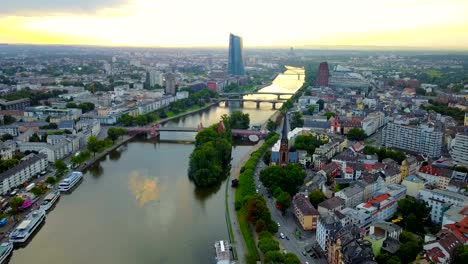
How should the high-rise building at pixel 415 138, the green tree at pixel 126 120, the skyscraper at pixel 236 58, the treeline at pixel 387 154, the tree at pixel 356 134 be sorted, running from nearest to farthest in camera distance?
the treeline at pixel 387 154, the high-rise building at pixel 415 138, the tree at pixel 356 134, the green tree at pixel 126 120, the skyscraper at pixel 236 58

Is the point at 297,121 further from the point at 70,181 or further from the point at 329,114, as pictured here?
the point at 70,181

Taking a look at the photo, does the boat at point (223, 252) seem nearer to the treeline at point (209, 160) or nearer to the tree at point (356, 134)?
the treeline at point (209, 160)

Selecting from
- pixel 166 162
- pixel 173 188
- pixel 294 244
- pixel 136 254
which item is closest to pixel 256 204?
pixel 294 244

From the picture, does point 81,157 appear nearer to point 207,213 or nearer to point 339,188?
point 207,213

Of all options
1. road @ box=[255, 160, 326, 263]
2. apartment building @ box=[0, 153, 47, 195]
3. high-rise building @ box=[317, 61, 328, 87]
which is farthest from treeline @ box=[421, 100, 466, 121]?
apartment building @ box=[0, 153, 47, 195]

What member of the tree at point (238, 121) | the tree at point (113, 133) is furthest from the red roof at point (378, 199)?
the tree at point (113, 133)

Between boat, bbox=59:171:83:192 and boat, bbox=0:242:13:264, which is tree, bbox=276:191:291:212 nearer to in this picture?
boat, bbox=0:242:13:264
